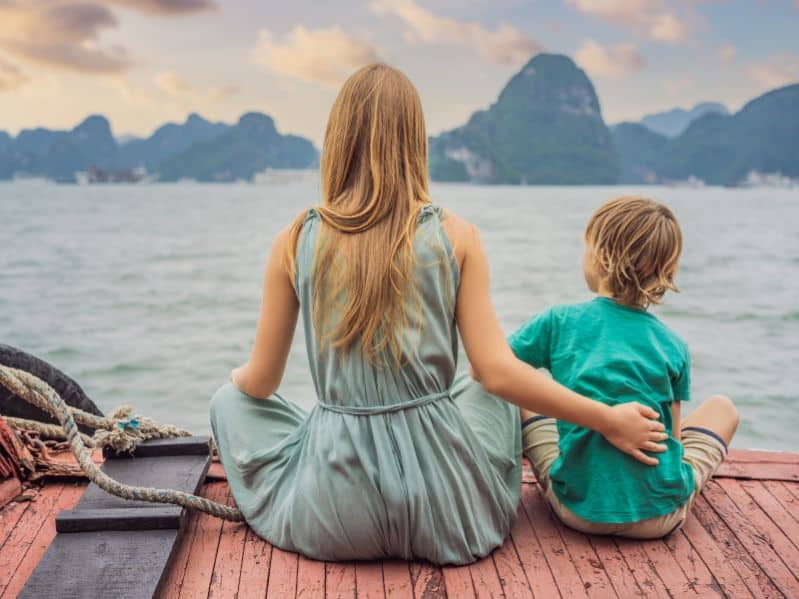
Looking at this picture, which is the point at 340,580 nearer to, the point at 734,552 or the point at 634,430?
the point at 634,430

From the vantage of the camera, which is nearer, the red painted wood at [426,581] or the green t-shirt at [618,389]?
the red painted wood at [426,581]

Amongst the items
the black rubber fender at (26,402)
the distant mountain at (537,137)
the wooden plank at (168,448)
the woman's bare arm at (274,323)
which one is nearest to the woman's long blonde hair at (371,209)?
the woman's bare arm at (274,323)

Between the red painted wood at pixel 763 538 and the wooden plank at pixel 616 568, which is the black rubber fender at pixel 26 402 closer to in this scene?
the wooden plank at pixel 616 568

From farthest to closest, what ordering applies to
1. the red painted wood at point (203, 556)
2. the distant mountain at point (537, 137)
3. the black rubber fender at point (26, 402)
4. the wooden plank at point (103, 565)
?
the distant mountain at point (537, 137)
the black rubber fender at point (26, 402)
the red painted wood at point (203, 556)
the wooden plank at point (103, 565)

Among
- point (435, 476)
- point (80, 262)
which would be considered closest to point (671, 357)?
point (435, 476)

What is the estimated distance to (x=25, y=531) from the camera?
2.02m

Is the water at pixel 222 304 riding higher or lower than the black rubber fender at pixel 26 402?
lower

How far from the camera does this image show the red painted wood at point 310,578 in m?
1.73

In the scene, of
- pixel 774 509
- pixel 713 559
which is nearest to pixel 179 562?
pixel 713 559

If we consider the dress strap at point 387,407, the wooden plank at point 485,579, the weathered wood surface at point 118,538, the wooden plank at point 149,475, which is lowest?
the wooden plank at point 485,579

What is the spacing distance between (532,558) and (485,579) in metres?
0.15

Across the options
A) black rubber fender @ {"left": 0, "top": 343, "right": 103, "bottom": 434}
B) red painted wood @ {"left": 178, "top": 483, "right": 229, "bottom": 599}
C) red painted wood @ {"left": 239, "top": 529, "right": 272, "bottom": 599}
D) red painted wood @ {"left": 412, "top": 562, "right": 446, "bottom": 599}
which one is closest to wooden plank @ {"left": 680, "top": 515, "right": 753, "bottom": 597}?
red painted wood @ {"left": 412, "top": 562, "right": 446, "bottom": 599}

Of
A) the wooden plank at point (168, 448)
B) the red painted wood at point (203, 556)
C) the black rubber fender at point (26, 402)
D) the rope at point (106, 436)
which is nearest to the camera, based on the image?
the red painted wood at point (203, 556)

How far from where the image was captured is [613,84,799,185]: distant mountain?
77.2 meters
